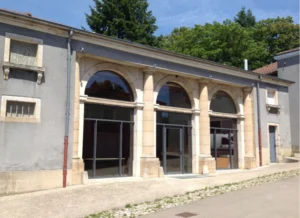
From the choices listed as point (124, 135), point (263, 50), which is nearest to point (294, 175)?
point (124, 135)

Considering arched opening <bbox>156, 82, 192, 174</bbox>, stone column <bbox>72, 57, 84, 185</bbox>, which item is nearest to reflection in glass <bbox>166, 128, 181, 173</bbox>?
arched opening <bbox>156, 82, 192, 174</bbox>

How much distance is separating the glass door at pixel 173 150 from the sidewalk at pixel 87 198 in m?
2.59

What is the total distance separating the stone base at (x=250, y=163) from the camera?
1747 centimetres

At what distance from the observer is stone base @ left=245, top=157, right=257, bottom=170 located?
57.3ft

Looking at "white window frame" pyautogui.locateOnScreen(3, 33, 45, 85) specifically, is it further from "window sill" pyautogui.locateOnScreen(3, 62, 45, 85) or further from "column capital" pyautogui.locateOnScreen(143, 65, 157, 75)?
"column capital" pyautogui.locateOnScreen(143, 65, 157, 75)

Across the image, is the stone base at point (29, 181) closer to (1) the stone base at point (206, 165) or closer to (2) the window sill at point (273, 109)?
(1) the stone base at point (206, 165)

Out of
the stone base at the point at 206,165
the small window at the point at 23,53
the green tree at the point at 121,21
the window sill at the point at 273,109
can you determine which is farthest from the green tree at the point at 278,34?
the small window at the point at 23,53

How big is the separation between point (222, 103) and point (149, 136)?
18.7ft

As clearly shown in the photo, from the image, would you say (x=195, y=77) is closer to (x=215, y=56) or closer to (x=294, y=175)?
(x=294, y=175)

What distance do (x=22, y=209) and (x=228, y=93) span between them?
41.4ft

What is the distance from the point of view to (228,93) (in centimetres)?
1773

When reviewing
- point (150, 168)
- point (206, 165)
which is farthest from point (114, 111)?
point (206, 165)

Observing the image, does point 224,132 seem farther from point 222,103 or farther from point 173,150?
point 173,150

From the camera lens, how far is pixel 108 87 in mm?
13148
